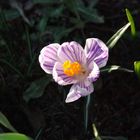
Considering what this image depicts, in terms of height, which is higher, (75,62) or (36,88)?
(75,62)

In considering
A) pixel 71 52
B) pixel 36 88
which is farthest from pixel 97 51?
pixel 36 88

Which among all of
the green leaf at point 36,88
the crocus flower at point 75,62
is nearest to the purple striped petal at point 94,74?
the crocus flower at point 75,62

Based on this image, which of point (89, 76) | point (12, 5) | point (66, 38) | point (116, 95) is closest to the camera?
point (89, 76)

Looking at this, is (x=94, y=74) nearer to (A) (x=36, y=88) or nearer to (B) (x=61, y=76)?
(B) (x=61, y=76)

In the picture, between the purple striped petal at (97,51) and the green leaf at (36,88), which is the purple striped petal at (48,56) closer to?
the purple striped petal at (97,51)

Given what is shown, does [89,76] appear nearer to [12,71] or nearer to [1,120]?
[1,120]

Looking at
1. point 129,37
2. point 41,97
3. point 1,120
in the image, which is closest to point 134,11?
point 129,37
